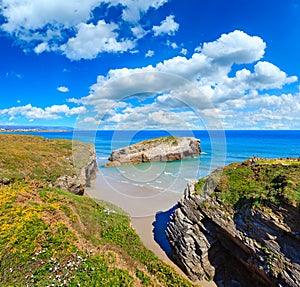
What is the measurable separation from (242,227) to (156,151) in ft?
155

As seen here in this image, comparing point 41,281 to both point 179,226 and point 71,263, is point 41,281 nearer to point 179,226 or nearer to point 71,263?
point 71,263

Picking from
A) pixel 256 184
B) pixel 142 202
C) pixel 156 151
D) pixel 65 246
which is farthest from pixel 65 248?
pixel 156 151

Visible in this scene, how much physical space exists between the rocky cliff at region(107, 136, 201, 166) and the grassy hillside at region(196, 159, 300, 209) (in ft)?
137

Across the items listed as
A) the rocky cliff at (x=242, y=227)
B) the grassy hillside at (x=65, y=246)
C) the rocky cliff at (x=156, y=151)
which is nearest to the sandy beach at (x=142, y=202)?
the rocky cliff at (x=242, y=227)

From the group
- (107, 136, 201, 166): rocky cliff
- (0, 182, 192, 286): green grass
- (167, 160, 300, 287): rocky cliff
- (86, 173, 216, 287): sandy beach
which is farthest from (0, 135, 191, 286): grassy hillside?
(107, 136, 201, 166): rocky cliff

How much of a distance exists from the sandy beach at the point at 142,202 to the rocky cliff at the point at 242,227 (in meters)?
1.40

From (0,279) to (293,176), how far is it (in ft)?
51.0

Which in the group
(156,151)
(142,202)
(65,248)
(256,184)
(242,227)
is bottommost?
(142,202)

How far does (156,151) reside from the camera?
58375mm

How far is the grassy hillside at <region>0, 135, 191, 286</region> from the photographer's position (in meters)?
8.83

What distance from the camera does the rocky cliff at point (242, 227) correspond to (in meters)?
9.66

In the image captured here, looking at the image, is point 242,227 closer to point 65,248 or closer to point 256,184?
point 256,184

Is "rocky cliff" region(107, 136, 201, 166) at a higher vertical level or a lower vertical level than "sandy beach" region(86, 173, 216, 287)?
higher

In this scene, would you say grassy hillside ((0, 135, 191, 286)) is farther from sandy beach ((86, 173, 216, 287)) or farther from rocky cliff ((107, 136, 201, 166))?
rocky cliff ((107, 136, 201, 166))
